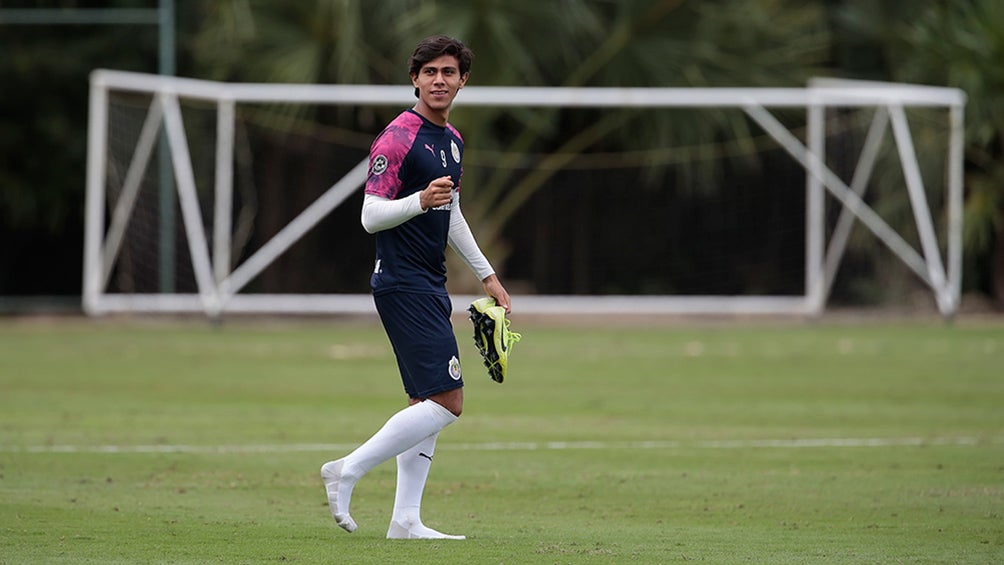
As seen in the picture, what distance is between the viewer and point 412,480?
738 cm

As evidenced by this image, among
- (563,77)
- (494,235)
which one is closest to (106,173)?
(494,235)

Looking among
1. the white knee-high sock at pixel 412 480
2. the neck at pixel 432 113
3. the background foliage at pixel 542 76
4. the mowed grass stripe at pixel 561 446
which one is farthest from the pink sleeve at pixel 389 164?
the background foliage at pixel 542 76

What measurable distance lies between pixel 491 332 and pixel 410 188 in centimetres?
78

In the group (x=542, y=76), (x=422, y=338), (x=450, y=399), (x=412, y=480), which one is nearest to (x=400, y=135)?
(x=422, y=338)

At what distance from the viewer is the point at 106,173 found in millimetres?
26156

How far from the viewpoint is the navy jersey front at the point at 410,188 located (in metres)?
7.07

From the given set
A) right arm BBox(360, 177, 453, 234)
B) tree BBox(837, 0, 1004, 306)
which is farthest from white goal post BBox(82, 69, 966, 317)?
right arm BBox(360, 177, 453, 234)

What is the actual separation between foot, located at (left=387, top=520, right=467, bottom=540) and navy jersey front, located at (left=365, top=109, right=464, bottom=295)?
3.46 feet

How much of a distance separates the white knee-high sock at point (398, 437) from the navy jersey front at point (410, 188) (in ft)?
1.75

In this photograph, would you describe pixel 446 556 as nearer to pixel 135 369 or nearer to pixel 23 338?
pixel 135 369

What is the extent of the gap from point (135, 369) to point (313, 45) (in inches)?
460

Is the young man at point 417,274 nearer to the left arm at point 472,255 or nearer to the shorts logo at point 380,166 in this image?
the shorts logo at point 380,166

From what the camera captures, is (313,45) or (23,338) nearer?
(23,338)

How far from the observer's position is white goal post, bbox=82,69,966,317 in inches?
939
